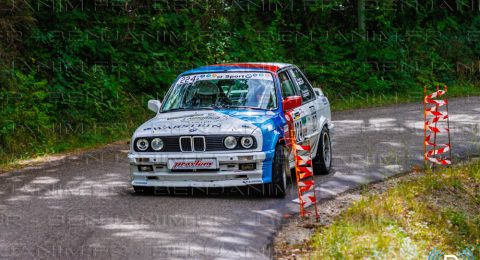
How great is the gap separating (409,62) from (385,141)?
47.0 ft

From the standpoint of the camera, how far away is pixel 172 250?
707 centimetres

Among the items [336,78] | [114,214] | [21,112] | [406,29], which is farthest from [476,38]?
[114,214]

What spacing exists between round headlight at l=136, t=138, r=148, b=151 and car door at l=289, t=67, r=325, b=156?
2.40 m

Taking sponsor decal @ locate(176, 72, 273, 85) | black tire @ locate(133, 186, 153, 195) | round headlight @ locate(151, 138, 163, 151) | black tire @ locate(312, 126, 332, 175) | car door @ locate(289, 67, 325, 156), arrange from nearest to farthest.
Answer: round headlight @ locate(151, 138, 163, 151), black tire @ locate(133, 186, 153, 195), sponsor decal @ locate(176, 72, 273, 85), car door @ locate(289, 67, 325, 156), black tire @ locate(312, 126, 332, 175)

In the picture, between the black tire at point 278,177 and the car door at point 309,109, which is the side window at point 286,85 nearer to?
the car door at point 309,109

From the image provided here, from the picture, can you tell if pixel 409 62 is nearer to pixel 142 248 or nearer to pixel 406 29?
pixel 406 29

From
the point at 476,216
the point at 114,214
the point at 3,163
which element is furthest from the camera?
the point at 3,163

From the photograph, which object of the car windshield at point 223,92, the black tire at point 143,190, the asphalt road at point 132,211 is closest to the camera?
the asphalt road at point 132,211

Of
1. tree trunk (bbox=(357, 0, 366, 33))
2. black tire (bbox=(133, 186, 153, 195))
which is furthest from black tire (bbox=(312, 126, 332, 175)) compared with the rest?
tree trunk (bbox=(357, 0, 366, 33))

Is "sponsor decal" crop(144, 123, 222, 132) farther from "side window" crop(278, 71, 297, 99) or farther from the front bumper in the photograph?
"side window" crop(278, 71, 297, 99)

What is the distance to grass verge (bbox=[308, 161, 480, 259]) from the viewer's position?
23.2 ft

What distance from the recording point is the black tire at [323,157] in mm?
11492

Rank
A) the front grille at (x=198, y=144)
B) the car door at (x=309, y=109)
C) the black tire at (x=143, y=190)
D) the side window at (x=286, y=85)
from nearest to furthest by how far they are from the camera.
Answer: the front grille at (x=198, y=144)
the black tire at (x=143, y=190)
the side window at (x=286, y=85)
the car door at (x=309, y=109)

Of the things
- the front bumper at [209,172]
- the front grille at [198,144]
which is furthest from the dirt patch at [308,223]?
the front grille at [198,144]
